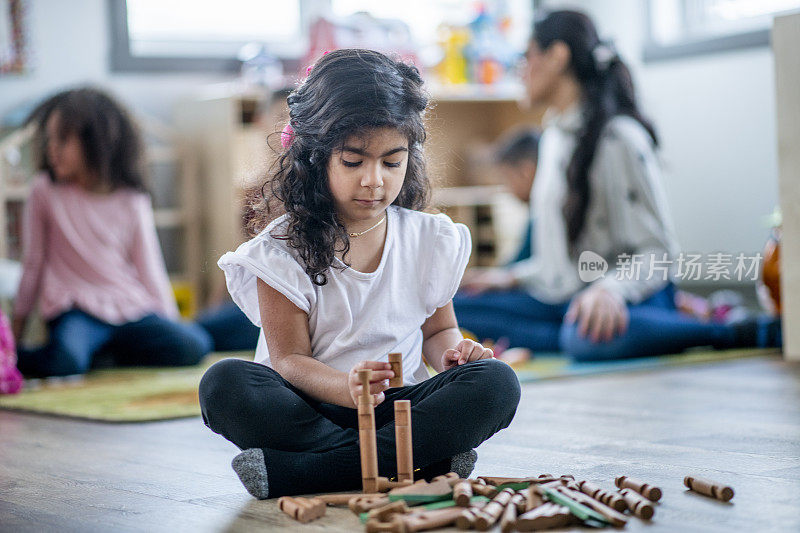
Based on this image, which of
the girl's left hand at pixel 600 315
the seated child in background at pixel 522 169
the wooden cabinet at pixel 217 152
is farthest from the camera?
the wooden cabinet at pixel 217 152

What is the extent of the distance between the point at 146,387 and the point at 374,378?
128 cm

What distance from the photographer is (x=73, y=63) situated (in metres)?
3.41

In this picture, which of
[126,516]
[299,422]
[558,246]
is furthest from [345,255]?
[558,246]

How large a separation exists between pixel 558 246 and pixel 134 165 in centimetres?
108

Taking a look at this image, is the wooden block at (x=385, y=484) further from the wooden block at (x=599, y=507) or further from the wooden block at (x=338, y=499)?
the wooden block at (x=599, y=507)

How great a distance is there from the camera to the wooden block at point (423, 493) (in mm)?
1071

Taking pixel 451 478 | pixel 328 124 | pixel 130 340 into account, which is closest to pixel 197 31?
pixel 130 340

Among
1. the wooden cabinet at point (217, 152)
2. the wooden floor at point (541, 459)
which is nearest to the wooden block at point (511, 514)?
the wooden floor at point (541, 459)

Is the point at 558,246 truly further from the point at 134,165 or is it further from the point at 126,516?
the point at 126,516

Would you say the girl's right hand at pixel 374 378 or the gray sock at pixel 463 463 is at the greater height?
the girl's right hand at pixel 374 378

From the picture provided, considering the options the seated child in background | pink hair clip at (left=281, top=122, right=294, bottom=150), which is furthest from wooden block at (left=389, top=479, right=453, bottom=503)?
the seated child in background

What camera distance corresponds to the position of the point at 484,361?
1.22 metres

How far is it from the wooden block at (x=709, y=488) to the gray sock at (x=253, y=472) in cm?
45

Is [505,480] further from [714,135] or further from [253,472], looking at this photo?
[714,135]
